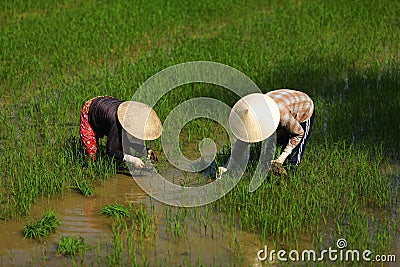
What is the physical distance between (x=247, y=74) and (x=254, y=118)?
3.41m

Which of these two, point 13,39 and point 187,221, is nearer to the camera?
point 187,221

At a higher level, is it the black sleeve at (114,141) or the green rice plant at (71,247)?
the black sleeve at (114,141)

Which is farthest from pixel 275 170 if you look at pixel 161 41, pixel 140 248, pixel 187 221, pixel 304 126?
pixel 161 41

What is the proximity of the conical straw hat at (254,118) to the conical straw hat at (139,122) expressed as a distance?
→ 630 millimetres

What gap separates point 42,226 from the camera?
13.4ft

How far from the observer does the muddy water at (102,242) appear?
3795mm

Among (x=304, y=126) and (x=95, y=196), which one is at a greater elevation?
(x=304, y=126)

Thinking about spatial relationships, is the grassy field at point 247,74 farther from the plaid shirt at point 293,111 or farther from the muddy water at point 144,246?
the plaid shirt at point 293,111

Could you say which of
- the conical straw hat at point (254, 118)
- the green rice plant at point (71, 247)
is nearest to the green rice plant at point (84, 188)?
the green rice plant at point (71, 247)

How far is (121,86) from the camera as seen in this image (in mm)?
6980

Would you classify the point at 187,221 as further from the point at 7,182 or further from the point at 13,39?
the point at 13,39

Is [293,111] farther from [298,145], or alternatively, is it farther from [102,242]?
[102,242]

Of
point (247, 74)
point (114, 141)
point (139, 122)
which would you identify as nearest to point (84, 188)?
point (114, 141)

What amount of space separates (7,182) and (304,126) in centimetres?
231
